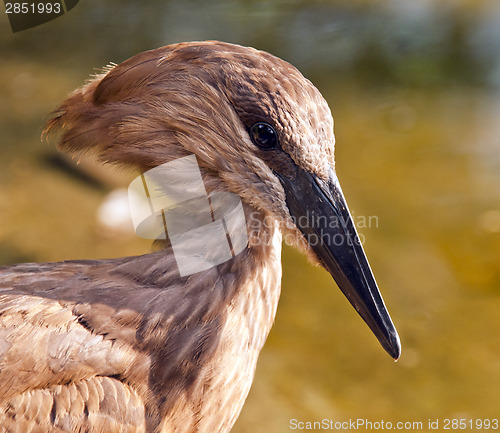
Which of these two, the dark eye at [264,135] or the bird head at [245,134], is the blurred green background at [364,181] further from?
the dark eye at [264,135]


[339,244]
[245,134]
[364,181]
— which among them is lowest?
[364,181]

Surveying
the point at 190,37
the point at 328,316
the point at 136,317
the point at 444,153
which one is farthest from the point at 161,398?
the point at 190,37

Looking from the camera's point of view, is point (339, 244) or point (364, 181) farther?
point (364, 181)

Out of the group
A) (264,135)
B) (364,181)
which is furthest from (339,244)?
(364,181)

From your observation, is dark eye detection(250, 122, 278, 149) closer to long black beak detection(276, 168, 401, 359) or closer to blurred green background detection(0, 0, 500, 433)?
long black beak detection(276, 168, 401, 359)

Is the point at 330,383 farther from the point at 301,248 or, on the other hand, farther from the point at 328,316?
the point at 301,248

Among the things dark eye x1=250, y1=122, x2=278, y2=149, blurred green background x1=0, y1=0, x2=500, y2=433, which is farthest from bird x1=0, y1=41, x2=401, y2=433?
blurred green background x1=0, y1=0, x2=500, y2=433

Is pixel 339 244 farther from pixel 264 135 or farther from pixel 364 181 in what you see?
pixel 364 181

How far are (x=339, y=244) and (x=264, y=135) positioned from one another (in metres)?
0.35

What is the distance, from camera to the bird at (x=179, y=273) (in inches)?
61.7

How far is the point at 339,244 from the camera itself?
1699 mm

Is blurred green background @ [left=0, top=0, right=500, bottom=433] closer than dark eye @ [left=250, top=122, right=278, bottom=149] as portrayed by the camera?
No

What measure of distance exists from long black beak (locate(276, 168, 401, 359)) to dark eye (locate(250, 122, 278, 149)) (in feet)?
0.28

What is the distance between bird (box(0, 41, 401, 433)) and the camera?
1567 mm
